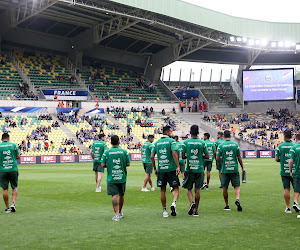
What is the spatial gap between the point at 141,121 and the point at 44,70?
47.7 feet

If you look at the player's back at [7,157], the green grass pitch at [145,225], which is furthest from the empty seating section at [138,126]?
the player's back at [7,157]

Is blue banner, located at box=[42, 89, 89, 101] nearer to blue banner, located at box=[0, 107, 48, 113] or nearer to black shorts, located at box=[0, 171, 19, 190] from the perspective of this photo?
blue banner, located at box=[0, 107, 48, 113]

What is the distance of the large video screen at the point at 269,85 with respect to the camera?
60.3 m

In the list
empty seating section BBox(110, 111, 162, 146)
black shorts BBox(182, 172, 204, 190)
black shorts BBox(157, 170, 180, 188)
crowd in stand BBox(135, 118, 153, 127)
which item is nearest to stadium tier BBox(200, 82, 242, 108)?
empty seating section BBox(110, 111, 162, 146)

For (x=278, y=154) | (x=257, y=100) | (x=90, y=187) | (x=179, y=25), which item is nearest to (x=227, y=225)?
(x=278, y=154)

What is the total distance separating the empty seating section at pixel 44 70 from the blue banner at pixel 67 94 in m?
1.25

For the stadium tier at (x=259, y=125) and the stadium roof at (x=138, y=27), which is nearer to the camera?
the stadium roof at (x=138, y=27)

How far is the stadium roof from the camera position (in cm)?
4744

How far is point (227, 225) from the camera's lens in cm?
969

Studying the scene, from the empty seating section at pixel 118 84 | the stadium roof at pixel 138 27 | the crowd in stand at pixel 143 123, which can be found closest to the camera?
the stadium roof at pixel 138 27

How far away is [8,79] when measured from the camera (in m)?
54.2

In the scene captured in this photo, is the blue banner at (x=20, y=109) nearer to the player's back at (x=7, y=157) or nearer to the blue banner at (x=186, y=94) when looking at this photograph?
the blue banner at (x=186, y=94)

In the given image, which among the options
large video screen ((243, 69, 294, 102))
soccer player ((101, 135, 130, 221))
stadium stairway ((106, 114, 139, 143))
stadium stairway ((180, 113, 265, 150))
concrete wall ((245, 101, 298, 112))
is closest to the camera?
soccer player ((101, 135, 130, 221))

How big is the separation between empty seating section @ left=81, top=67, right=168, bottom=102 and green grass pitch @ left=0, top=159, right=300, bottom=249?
45.6m
